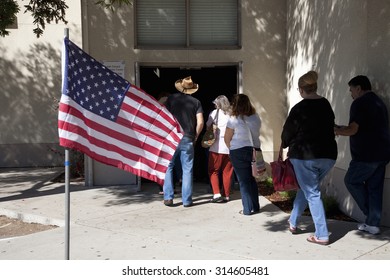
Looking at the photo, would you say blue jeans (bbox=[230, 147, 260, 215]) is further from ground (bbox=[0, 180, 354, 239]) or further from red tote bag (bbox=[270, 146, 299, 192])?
red tote bag (bbox=[270, 146, 299, 192])

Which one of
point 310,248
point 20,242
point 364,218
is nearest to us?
point 310,248

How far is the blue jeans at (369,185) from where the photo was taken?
5797 mm

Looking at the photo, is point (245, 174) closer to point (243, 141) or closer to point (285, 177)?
point (243, 141)

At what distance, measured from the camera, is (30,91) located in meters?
12.3

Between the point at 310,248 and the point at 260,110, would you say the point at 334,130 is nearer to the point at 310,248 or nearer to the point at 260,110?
the point at 310,248

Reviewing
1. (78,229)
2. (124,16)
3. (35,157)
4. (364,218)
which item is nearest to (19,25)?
(35,157)

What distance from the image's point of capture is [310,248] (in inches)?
212

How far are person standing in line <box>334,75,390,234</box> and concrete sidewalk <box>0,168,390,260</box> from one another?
0.37 meters

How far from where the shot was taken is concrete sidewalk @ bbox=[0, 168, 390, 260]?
5.26 metres

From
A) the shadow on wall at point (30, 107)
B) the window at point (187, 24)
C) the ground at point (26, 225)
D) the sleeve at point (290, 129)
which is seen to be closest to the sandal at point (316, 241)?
the sleeve at point (290, 129)

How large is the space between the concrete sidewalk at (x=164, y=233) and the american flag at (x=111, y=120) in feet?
3.65

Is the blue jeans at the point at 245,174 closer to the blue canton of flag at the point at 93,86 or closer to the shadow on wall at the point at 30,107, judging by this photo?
the blue canton of flag at the point at 93,86

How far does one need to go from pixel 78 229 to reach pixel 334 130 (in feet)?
11.0

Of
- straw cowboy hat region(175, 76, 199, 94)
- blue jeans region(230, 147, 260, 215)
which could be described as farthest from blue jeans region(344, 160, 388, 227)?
straw cowboy hat region(175, 76, 199, 94)
